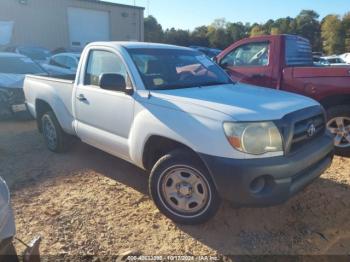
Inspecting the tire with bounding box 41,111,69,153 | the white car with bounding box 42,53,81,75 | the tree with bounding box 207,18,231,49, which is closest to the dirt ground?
the tire with bounding box 41,111,69,153

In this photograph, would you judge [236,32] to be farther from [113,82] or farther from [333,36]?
[113,82]

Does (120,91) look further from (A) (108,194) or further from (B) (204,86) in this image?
(A) (108,194)

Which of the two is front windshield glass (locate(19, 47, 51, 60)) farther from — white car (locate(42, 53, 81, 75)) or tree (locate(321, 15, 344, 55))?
tree (locate(321, 15, 344, 55))

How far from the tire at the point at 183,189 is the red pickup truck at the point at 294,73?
123 inches

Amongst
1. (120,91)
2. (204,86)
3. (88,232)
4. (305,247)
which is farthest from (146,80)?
(305,247)

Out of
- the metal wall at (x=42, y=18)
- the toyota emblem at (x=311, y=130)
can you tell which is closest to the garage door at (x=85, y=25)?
the metal wall at (x=42, y=18)

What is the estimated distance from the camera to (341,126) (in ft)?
18.2

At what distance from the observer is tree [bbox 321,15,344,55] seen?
1738 inches

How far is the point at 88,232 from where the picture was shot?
346cm

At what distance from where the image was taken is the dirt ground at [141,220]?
10.6 ft

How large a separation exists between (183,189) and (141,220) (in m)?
0.58

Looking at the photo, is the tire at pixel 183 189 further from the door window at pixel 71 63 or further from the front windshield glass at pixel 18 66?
the door window at pixel 71 63

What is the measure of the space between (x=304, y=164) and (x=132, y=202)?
193 cm

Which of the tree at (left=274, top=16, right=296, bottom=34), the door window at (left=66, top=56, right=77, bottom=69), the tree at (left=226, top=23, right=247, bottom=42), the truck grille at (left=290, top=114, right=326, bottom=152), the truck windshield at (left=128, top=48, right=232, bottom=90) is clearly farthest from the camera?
the tree at (left=226, top=23, right=247, bottom=42)
